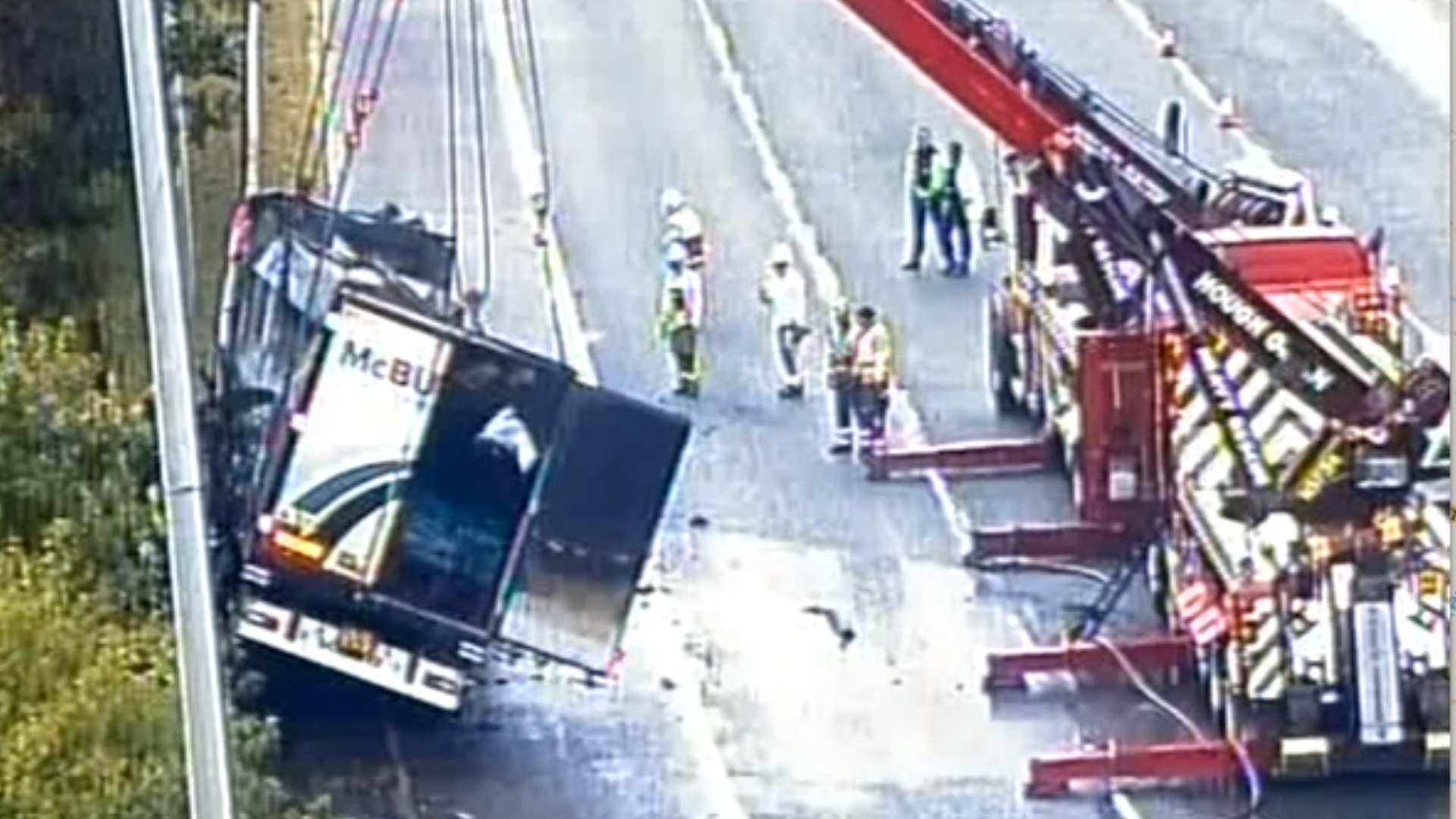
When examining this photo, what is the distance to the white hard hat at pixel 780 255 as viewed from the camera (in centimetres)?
420

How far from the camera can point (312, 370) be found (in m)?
4.25

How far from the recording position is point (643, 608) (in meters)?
4.22

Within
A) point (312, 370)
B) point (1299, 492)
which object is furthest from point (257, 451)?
point (1299, 492)

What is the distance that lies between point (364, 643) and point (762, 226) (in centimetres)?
67

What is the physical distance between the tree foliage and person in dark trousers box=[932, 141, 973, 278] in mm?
965

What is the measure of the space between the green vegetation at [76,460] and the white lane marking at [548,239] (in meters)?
0.46

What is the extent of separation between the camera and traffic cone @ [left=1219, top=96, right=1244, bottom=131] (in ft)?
13.7

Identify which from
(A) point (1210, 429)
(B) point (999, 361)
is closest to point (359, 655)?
(B) point (999, 361)

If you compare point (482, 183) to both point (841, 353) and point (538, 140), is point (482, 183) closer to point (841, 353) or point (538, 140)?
point (538, 140)

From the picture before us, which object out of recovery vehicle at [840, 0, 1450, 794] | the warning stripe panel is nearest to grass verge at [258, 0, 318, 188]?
recovery vehicle at [840, 0, 1450, 794]

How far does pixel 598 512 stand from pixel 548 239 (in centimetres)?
32

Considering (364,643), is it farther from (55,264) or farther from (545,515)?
(55,264)

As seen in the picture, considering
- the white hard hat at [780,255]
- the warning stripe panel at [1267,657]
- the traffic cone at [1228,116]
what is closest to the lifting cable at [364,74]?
the white hard hat at [780,255]

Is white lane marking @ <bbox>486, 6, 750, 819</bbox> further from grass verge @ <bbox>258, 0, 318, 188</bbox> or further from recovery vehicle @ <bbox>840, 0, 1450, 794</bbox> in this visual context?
recovery vehicle @ <bbox>840, 0, 1450, 794</bbox>
